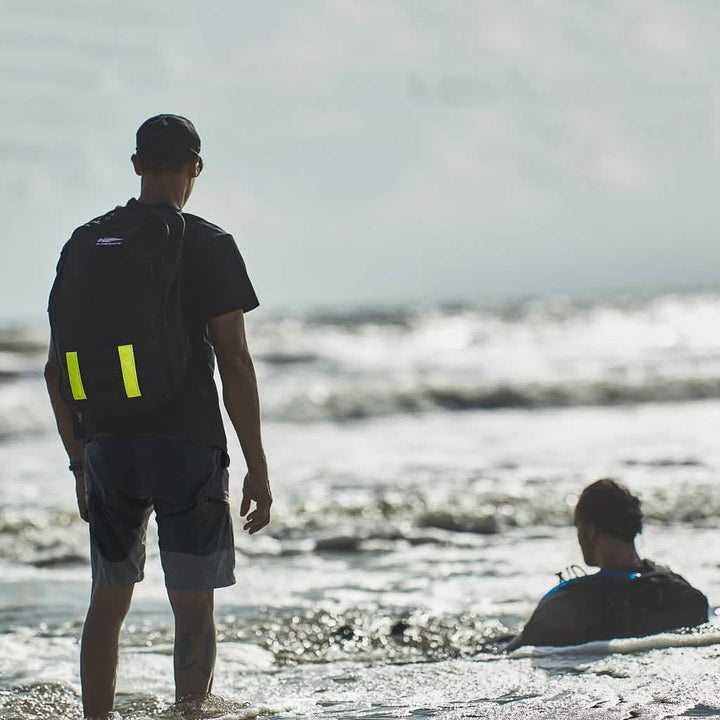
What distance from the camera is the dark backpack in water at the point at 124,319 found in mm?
3002

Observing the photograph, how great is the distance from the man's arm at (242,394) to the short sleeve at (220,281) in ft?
0.10

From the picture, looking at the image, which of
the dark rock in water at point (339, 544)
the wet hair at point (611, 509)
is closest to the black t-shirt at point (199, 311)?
the wet hair at point (611, 509)

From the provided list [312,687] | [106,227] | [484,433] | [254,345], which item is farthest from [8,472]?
[254,345]

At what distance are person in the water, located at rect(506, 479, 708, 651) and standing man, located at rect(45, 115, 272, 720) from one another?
1.60m

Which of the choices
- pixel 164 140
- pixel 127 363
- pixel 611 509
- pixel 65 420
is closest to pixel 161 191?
pixel 164 140

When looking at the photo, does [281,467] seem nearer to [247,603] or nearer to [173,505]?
[247,603]

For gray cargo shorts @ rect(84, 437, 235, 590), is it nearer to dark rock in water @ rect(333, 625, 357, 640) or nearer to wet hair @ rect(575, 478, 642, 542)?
wet hair @ rect(575, 478, 642, 542)

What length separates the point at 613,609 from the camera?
14.1ft

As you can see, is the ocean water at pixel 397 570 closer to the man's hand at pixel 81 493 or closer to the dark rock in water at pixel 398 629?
the dark rock in water at pixel 398 629

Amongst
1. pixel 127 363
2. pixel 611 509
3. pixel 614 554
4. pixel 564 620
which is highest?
pixel 127 363

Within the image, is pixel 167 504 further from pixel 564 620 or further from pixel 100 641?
pixel 564 620

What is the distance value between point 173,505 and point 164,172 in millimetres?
958

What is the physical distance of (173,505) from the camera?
10.2 feet

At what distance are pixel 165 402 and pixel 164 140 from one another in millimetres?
760
